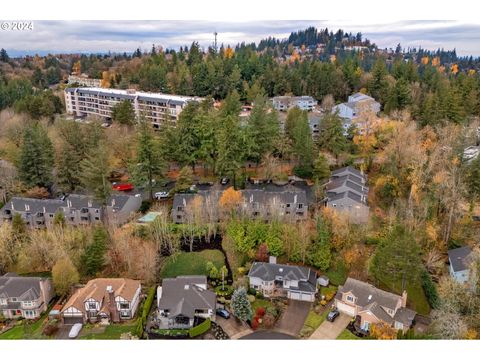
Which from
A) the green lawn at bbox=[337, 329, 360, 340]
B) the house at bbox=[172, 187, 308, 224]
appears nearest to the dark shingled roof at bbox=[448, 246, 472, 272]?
the green lawn at bbox=[337, 329, 360, 340]

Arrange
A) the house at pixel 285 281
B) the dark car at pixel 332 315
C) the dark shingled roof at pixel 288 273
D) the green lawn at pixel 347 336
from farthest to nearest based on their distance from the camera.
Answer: the dark shingled roof at pixel 288 273, the house at pixel 285 281, the dark car at pixel 332 315, the green lawn at pixel 347 336

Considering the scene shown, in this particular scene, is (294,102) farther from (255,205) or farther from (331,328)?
(331,328)

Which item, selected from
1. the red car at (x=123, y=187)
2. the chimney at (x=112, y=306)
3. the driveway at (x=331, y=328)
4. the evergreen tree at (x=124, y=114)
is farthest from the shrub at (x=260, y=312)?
the evergreen tree at (x=124, y=114)

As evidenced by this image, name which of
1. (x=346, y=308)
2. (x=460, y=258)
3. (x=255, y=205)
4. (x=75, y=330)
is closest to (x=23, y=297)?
(x=75, y=330)

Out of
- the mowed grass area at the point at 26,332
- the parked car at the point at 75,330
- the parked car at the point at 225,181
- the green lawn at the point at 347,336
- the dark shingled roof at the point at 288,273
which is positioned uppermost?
the parked car at the point at 225,181

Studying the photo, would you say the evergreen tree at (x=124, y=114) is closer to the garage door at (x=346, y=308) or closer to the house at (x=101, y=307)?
the house at (x=101, y=307)

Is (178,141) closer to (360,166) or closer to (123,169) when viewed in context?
(123,169)

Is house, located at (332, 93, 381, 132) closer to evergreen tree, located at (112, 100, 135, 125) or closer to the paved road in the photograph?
evergreen tree, located at (112, 100, 135, 125)
